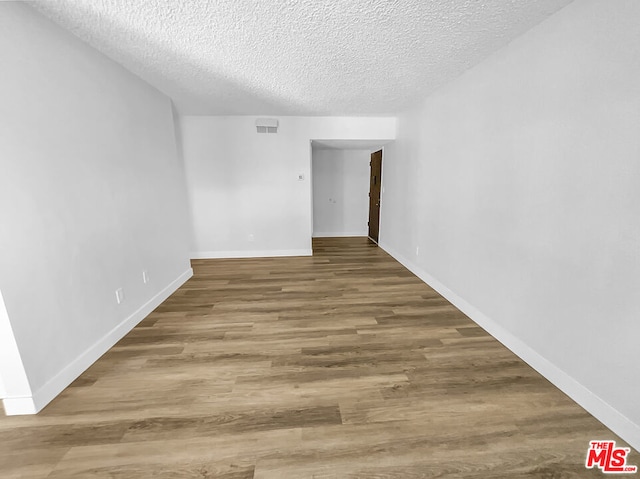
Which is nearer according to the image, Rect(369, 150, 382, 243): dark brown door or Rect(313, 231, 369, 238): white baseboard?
Rect(369, 150, 382, 243): dark brown door

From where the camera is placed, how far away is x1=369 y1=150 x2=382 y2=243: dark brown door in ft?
18.3

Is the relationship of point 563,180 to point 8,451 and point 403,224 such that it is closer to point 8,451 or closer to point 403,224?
point 403,224

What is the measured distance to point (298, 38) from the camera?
195 cm

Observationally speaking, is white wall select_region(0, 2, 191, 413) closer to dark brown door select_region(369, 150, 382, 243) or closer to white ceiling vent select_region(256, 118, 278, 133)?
white ceiling vent select_region(256, 118, 278, 133)

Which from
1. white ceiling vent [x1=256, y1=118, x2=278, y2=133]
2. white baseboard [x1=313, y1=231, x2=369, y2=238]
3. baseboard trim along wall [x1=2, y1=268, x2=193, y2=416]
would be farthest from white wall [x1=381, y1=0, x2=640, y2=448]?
white baseboard [x1=313, y1=231, x2=369, y2=238]

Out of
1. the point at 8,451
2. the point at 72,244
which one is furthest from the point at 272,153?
the point at 8,451

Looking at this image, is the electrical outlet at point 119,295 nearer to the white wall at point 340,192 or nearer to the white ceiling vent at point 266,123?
the white ceiling vent at point 266,123

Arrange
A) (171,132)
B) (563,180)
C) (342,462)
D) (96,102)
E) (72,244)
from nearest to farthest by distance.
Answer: (342,462)
(563,180)
(72,244)
(96,102)
(171,132)

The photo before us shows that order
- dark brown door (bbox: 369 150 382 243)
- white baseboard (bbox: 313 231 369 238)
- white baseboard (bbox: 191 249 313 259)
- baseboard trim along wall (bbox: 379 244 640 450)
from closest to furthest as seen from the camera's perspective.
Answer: baseboard trim along wall (bbox: 379 244 640 450), white baseboard (bbox: 191 249 313 259), dark brown door (bbox: 369 150 382 243), white baseboard (bbox: 313 231 369 238)

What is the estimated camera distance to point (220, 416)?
4.86 feet

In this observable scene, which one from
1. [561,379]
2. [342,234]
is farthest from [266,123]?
[561,379]

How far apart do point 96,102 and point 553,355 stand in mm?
3921

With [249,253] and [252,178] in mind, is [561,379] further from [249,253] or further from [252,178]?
[252,178]

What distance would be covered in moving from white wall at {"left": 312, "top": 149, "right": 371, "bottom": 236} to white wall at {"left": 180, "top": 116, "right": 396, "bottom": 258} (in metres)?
1.75
